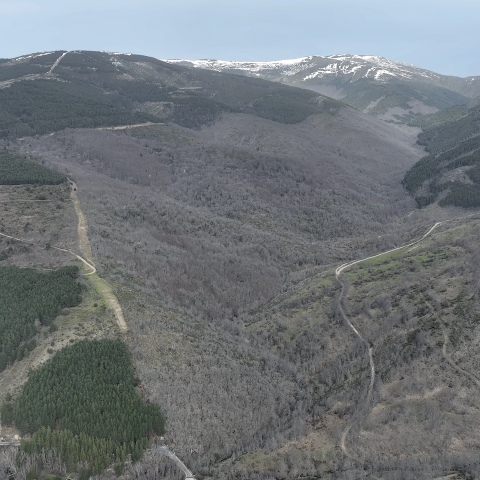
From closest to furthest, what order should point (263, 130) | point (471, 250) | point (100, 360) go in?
point (100, 360) < point (471, 250) < point (263, 130)

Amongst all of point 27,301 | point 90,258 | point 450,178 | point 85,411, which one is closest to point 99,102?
point 90,258

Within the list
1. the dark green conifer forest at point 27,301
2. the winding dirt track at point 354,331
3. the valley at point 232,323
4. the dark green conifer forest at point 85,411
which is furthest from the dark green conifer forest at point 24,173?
the winding dirt track at point 354,331

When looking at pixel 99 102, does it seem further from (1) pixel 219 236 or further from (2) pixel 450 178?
(2) pixel 450 178

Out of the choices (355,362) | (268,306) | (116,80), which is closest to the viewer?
(355,362)

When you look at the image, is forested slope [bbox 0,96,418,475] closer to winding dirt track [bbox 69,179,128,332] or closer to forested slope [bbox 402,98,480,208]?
winding dirt track [bbox 69,179,128,332]

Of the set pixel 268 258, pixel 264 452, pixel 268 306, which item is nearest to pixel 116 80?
pixel 268 258

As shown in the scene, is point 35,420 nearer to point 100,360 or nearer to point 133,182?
point 100,360

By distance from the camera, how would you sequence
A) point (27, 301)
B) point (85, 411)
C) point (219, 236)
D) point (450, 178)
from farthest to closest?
1. point (450, 178)
2. point (219, 236)
3. point (27, 301)
4. point (85, 411)

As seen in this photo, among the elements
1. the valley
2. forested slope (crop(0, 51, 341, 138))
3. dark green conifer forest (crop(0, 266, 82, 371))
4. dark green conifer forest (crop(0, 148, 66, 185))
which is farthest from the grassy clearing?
forested slope (crop(0, 51, 341, 138))

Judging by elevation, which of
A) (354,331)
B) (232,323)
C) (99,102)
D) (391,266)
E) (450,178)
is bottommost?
(232,323)
